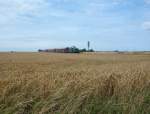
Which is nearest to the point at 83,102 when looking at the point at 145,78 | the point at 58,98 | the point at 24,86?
the point at 58,98

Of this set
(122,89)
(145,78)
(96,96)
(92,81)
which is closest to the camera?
(96,96)

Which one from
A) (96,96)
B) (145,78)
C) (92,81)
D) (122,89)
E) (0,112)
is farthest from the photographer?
(145,78)

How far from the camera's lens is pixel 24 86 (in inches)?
223

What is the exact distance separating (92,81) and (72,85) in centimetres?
87

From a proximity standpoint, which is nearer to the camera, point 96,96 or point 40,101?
point 40,101

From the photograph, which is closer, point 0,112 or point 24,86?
point 0,112

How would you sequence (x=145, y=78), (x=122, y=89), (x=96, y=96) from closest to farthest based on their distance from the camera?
(x=96, y=96)
(x=122, y=89)
(x=145, y=78)

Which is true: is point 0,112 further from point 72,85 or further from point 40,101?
point 72,85

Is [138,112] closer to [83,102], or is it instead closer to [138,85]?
[83,102]

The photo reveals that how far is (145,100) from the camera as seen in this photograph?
5.57 meters

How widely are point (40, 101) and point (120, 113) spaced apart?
4.49 feet

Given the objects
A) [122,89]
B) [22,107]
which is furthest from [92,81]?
[22,107]

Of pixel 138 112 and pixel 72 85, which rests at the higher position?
pixel 72 85

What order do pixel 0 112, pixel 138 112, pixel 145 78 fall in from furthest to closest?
pixel 145 78 → pixel 138 112 → pixel 0 112
